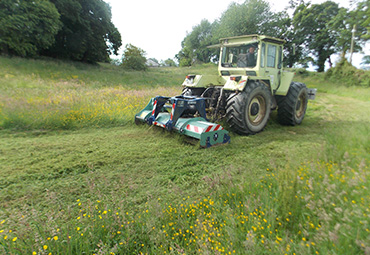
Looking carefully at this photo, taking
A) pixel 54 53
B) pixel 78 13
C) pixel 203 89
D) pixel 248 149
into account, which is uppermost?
pixel 78 13

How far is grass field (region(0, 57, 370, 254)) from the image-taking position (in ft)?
5.65

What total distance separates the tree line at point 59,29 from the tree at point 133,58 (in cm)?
152

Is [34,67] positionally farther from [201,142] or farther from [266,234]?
[266,234]

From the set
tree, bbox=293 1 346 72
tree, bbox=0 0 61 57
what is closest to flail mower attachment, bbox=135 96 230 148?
tree, bbox=0 0 61 57

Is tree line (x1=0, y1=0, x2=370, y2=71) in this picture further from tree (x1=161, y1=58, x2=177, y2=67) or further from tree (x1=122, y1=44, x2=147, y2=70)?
tree (x1=161, y1=58, x2=177, y2=67)

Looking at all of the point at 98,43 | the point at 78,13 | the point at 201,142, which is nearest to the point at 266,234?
the point at 201,142

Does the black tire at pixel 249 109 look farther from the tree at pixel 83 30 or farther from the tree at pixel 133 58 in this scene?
the tree at pixel 133 58

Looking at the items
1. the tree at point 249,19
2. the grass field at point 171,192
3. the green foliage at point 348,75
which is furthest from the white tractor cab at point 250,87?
the tree at point 249,19

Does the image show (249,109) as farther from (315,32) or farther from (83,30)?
(315,32)

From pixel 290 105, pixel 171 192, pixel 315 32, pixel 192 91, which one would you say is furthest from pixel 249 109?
pixel 315 32

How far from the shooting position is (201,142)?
401cm

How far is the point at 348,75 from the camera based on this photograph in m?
18.0

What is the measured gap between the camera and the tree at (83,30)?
2220cm

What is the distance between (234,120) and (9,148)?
4.36m
